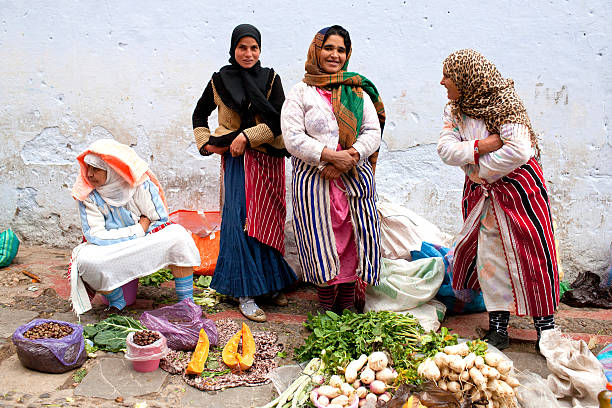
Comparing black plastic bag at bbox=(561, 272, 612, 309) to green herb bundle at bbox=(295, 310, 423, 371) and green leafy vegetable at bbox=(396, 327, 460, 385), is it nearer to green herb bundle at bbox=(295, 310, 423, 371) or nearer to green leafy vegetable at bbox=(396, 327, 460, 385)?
green herb bundle at bbox=(295, 310, 423, 371)

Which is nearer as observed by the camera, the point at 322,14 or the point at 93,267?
the point at 93,267

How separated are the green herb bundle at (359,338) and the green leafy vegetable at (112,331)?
106 centimetres

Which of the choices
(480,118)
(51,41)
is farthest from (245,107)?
(51,41)

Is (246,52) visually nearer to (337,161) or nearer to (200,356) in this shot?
(337,161)

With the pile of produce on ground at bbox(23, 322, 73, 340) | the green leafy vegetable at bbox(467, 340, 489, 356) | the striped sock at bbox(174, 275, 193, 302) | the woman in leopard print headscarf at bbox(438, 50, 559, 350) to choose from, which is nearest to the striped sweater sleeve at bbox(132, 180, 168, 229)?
the striped sock at bbox(174, 275, 193, 302)

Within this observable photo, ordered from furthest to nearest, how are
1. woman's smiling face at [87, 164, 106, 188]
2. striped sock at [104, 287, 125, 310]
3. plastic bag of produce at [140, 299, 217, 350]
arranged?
1. striped sock at [104, 287, 125, 310]
2. woman's smiling face at [87, 164, 106, 188]
3. plastic bag of produce at [140, 299, 217, 350]

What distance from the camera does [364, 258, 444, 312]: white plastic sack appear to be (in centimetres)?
390

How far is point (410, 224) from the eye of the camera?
4.37 m

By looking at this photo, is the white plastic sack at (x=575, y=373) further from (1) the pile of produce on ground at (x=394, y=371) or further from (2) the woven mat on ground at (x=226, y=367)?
(2) the woven mat on ground at (x=226, y=367)

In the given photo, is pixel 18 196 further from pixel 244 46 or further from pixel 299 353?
pixel 299 353

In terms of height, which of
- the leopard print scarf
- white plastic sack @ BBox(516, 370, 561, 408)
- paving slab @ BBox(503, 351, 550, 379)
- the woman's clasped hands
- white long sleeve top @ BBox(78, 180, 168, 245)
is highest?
the leopard print scarf

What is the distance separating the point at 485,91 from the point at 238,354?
2098 millimetres

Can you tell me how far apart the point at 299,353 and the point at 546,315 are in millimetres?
1512

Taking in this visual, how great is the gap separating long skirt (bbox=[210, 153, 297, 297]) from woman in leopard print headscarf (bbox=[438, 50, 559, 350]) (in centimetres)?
144
